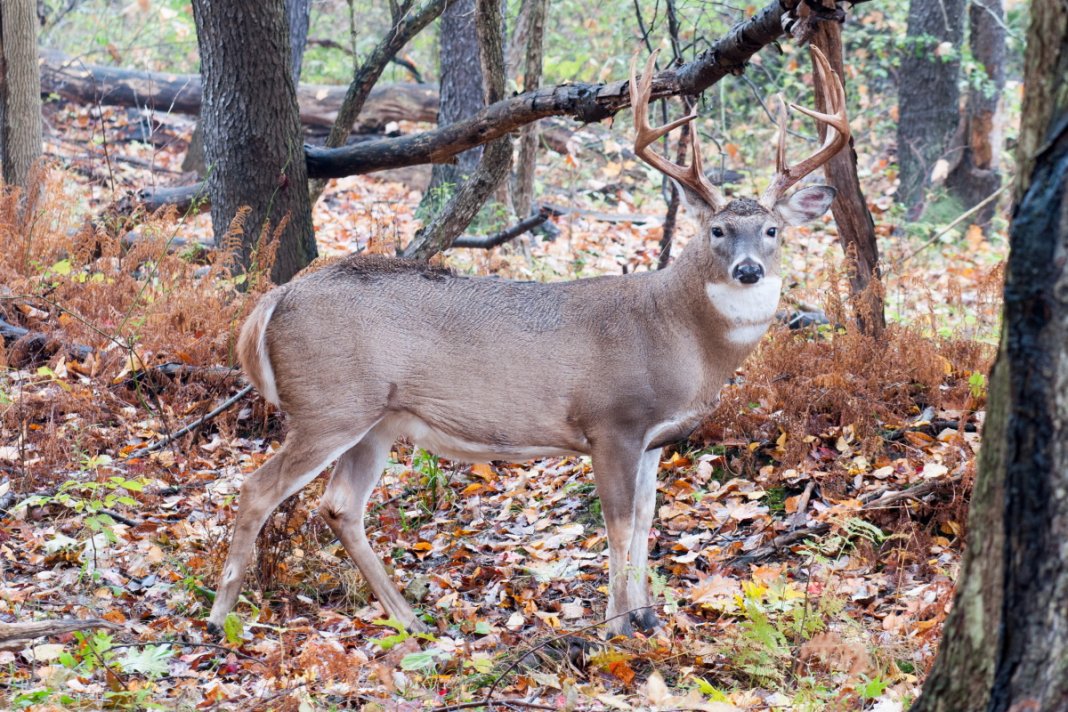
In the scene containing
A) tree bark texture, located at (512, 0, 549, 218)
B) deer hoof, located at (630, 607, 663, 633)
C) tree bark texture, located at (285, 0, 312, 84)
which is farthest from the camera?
tree bark texture, located at (285, 0, 312, 84)

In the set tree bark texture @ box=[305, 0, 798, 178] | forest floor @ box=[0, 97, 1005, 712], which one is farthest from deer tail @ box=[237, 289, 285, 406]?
tree bark texture @ box=[305, 0, 798, 178]

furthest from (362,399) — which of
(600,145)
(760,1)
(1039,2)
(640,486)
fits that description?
(760,1)

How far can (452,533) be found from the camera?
6176 millimetres

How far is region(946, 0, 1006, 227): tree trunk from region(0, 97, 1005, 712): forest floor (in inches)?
261

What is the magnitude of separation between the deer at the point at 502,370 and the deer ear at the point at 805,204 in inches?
6.5

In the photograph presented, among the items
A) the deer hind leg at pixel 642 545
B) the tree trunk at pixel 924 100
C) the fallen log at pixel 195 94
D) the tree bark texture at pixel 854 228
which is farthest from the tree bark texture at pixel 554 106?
the tree trunk at pixel 924 100

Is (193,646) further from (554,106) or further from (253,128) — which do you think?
(253,128)

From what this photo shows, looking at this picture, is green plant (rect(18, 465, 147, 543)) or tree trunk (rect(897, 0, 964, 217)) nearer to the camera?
green plant (rect(18, 465, 147, 543))

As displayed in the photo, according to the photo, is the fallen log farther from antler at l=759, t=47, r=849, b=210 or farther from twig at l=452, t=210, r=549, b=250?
antler at l=759, t=47, r=849, b=210

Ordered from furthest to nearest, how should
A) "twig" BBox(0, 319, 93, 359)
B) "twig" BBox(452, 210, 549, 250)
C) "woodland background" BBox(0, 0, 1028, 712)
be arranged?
"twig" BBox(452, 210, 549, 250) → "twig" BBox(0, 319, 93, 359) → "woodland background" BBox(0, 0, 1028, 712)

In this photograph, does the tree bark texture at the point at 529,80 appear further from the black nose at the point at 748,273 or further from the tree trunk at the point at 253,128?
the black nose at the point at 748,273

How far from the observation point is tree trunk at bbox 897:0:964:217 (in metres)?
13.6

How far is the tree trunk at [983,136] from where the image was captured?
13.9 metres

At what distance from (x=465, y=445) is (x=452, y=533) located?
39.8 inches
